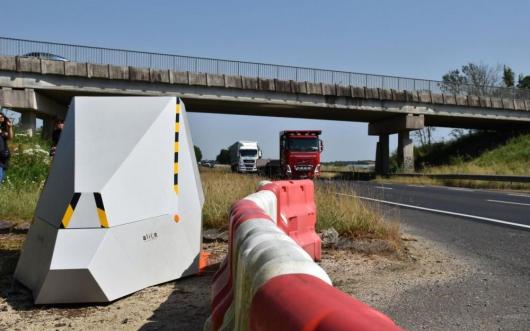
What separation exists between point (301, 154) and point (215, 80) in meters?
7.55

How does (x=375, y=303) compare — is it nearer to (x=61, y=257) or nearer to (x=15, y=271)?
(x=61, y=257)

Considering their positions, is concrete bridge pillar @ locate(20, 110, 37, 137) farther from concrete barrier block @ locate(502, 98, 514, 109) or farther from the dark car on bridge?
concrete barrier block @ locate(502, 98, 514, 109)

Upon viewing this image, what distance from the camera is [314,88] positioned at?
34031mm

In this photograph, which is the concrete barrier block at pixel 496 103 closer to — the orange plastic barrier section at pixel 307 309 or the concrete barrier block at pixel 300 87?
the concrete barrier block at pixel 300 87

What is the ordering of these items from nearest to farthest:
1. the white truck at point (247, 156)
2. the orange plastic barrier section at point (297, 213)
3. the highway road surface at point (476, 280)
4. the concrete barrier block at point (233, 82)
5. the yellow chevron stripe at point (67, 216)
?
the highway road surface at point (476, 280), the yellow chevron stripe at point (67, 216), the orange plastic barrier section at point (297, 213), the concrete barrier block at point (233, 82), the white truck at point (247, 156)

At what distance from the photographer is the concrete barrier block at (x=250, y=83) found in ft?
107

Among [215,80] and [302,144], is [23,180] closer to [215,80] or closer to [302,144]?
[302,144]

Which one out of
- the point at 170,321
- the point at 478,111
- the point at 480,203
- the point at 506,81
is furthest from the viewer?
the point at 506,81

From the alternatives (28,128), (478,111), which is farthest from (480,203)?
(478,111)

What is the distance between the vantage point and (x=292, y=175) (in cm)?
2828

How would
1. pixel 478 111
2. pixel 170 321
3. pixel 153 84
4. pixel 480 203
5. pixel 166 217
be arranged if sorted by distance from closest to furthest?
1. pixel 170 321
2. pixel 166 217
3. pixel 480 203
4. pixel 153 84
5. pixel 478 111

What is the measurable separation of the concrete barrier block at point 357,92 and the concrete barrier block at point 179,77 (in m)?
11.3

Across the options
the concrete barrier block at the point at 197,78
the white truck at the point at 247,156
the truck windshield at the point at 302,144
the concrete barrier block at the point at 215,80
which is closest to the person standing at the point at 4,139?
the truck windshield at the point at 302,144

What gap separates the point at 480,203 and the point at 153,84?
68.3 ft
